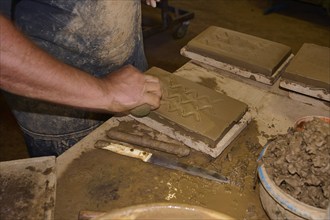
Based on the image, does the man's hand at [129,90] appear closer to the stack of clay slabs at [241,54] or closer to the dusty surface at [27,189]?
the dusty surface at [27,189]

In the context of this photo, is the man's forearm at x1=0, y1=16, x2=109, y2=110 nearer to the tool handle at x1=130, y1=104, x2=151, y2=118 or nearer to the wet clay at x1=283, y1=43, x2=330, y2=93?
the tool handle at x1=130, y1=104, x2=151, y2=118

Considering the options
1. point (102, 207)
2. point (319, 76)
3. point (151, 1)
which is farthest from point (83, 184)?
point (319, 76)

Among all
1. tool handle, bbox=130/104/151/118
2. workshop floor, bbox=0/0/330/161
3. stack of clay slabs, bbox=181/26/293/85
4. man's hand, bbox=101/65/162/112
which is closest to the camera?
man's hand, bbox=101/65/162/112

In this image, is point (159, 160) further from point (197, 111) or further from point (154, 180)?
point (197, 111)

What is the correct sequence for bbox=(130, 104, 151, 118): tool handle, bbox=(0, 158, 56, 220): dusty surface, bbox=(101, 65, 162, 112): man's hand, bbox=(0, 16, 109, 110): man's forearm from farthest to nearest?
bbox=(130, 104, 151, 118): tool handle → bbox=(101, 65, 162, 112): man's hand → bbox=(0, 158, 56, 220): dusty surface → bbox=(0, 16, 109, 110): man's forearm

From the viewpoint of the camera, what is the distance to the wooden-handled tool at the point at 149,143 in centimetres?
148

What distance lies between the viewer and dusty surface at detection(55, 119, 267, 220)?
131cm

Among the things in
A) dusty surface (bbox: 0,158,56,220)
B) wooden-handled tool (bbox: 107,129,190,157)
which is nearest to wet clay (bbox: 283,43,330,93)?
wooden-handled tool (bbox: 107,129,190,157)

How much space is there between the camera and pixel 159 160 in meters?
1.45

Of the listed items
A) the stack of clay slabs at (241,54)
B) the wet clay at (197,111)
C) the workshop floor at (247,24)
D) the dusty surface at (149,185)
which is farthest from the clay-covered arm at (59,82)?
the workshop floor at (247,24)

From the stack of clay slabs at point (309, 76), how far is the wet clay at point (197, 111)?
38 centimetres

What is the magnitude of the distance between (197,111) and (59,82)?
0.66 m

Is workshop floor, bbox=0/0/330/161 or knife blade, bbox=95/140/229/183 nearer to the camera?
knife blade, bbox=95/140/229/183

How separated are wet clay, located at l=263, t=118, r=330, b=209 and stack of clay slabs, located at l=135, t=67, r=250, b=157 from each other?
33cm
